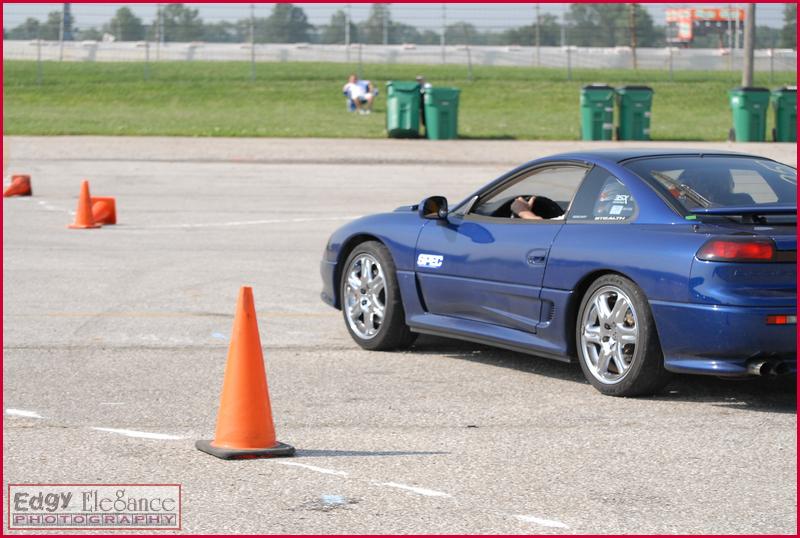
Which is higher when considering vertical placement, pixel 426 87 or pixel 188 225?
pixel 426 87

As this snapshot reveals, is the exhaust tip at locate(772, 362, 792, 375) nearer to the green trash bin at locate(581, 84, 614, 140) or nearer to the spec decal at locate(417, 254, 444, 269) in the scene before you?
the spec decal at locate(417, 254, 444, 269)

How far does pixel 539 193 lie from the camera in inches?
361

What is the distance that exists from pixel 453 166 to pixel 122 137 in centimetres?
882

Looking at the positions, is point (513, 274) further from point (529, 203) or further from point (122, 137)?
point (122, 137)

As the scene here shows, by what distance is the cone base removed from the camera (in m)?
6.26

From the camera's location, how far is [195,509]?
547cm

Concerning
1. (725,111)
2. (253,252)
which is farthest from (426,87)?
(253,252)

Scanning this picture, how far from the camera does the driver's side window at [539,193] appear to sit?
862 cm

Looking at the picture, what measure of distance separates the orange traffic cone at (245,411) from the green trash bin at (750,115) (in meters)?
28.1

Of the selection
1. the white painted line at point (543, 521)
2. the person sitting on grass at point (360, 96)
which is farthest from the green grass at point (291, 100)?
the white painted line at point (543, 521)

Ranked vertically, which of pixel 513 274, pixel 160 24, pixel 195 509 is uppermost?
pixel 160 24

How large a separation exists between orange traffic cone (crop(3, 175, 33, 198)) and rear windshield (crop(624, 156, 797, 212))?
14864 millimetres

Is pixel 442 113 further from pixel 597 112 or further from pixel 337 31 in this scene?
pixel 337 31

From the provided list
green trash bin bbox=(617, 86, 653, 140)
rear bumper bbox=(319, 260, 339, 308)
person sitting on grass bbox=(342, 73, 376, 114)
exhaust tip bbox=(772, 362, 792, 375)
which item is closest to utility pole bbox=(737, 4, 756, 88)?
green trash bin bbox=(617, 86, 653, 140)
